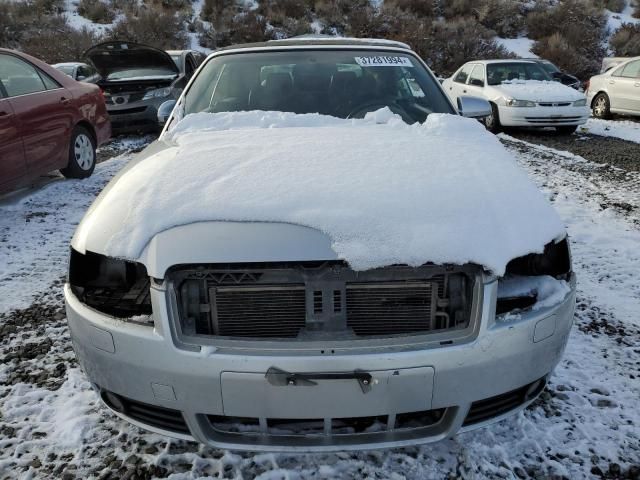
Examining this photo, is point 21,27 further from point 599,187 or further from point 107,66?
point 599,187

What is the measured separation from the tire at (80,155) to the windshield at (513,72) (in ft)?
25.4

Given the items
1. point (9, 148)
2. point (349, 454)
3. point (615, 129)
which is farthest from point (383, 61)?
point (615, 129)

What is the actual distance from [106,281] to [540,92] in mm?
9577

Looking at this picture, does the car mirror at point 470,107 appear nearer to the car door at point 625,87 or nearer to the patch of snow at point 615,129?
the patch of snow at point 615,129

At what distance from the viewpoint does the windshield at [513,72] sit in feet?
35.8

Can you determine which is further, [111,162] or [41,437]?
[111,162]

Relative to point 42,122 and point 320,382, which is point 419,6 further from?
point 320,382

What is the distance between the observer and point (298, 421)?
1.80 meters

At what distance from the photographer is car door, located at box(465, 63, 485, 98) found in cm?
1098

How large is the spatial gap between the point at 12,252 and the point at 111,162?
352cm

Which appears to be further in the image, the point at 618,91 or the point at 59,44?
the point at 59,44

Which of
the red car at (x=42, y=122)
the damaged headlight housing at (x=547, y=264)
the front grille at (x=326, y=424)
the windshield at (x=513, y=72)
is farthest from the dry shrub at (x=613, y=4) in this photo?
the front grille at (x=326, y=424)

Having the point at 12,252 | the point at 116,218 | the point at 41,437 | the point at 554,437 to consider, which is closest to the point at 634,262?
the point at 554,437

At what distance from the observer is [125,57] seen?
9070mm
